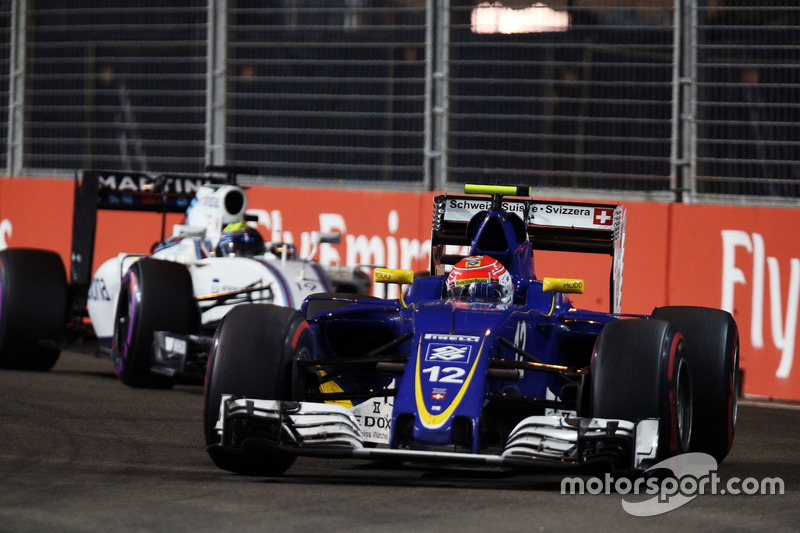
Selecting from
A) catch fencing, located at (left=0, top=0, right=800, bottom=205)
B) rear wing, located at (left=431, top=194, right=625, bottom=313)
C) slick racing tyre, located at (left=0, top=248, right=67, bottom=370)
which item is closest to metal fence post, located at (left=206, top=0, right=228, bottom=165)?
catch fencing, located at (left=0, top=0, right=800, bottom=205)

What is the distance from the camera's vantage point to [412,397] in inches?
260

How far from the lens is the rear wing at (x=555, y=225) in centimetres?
879

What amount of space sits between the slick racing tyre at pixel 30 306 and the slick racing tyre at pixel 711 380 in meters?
6.34

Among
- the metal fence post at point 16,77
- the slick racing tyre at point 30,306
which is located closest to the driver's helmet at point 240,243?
the slick racing tyre at point 30,306

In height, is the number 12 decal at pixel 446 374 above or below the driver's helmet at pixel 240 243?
below

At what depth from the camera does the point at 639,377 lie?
6516 millimetres

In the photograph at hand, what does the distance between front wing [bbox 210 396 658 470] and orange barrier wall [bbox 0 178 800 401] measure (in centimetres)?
547

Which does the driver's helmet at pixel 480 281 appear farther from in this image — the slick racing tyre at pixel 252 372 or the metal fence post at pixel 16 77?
the metal fence post at pixel 16 77

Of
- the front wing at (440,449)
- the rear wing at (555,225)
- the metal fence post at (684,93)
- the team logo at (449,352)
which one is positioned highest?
the metal fence post at (684,93)

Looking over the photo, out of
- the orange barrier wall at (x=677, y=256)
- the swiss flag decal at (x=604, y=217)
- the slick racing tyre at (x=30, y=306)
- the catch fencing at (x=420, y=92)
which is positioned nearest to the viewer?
the swiss flag decal at (x=604, y=217)

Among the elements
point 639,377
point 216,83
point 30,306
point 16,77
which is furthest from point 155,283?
point 16,77

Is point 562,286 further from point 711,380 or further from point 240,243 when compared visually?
point 240,243

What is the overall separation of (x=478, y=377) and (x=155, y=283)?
5123 mm

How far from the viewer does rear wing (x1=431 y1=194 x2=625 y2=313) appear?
28.8 feet
